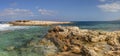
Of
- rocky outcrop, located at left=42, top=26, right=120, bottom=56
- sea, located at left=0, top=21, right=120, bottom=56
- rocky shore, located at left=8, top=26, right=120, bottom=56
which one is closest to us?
rocky outcrop, located at left=42, top=26, right=120, bottom=56

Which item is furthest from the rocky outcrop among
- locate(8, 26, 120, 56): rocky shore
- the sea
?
the sea

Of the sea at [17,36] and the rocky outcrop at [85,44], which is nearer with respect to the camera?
the rocky outcrop at [85,44]

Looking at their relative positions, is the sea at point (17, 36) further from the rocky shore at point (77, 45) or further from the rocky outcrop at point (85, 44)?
the rocky outcrop at point (85, 44)

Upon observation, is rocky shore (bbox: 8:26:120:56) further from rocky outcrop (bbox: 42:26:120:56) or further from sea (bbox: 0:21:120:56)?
sea (bbox: 0:21:120:56)

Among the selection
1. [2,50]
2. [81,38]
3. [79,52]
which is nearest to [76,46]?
[79,52]

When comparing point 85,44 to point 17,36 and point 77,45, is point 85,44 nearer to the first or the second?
point 77,45

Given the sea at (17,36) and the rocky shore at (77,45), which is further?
the sea at (17,36)

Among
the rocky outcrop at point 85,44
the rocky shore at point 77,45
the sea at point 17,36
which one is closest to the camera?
the rocky outcrop at point 85,44

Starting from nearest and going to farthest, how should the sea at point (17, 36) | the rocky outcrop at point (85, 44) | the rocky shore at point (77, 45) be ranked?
1. the rocky outcrop at point (85, 44)
2. the rocky shore at point (77, 45)
3. the sea at point (17, 36)

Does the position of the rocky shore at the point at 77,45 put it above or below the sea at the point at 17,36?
above

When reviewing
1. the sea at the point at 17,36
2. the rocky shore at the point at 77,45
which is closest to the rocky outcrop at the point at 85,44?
the rocky shore at the point at 77,45

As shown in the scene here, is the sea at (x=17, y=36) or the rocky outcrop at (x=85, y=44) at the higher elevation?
the rocky outcrop at (x=85, y=44)

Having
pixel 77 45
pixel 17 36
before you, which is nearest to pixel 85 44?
pixel 77 45

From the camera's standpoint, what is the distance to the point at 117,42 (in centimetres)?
2275
